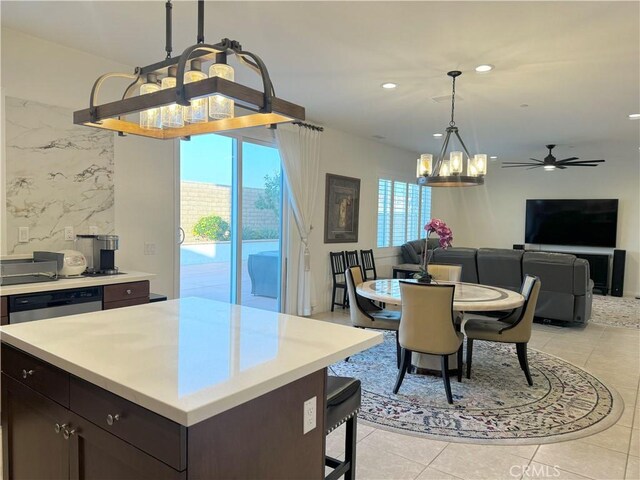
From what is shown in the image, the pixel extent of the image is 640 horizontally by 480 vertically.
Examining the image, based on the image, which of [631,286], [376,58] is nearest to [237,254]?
[376,58]

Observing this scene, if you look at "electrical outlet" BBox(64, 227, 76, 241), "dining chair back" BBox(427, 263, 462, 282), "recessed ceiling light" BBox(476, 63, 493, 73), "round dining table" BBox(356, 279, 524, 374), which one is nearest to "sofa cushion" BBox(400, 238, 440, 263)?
"dining chair back" BBox(427, 263, 462, 282)

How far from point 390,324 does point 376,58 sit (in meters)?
2.29

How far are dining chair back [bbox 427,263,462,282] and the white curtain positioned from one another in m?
1.79

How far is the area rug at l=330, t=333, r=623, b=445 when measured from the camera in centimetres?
291

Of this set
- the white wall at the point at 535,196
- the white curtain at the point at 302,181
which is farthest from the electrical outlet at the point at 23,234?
the white wall at the point at 535,196

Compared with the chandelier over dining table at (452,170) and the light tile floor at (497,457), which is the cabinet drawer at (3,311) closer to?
A: the light tile floor at (497,457)

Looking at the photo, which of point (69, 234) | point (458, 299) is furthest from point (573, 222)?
point (69, 234)

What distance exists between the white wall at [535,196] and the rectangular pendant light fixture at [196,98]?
7.80 m

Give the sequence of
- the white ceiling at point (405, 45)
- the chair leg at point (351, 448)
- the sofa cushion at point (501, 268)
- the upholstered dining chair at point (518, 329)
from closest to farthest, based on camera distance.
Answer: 1. the chair leg at point (351, 448)
2. the white ceiling at point (405, 45)
3. the upholstered dining chair at point (518, 329)
4. the sofa cushion at point (501, 268)

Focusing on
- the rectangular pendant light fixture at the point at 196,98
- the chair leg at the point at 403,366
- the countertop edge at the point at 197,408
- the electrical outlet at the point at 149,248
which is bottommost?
the chair leg at the point at 403,366

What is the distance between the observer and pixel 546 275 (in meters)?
5.69

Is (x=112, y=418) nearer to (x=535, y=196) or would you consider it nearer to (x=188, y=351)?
(x=188, y=351)

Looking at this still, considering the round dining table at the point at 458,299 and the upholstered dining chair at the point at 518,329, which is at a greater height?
the round dining table at the point at 458,299

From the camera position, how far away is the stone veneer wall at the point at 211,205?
454 centimetres
